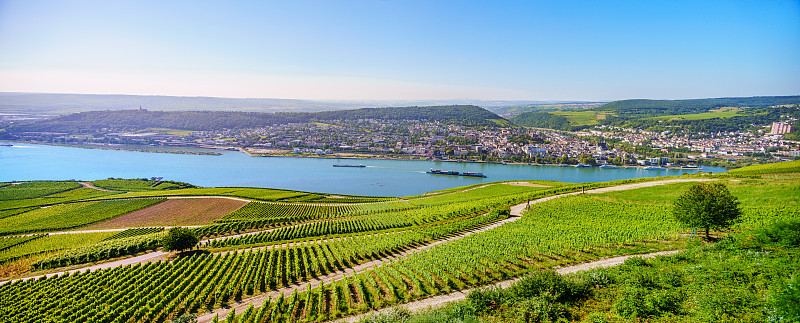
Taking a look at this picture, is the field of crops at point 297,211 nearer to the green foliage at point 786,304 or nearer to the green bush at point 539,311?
the green bush at point 539,311

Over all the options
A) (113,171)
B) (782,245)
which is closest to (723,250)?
(782,245)

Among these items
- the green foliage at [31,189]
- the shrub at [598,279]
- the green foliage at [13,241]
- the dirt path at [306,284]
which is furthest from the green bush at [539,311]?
the green foliage at [31,189]

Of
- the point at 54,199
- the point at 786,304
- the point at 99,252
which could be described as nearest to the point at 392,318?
the point at 786,304

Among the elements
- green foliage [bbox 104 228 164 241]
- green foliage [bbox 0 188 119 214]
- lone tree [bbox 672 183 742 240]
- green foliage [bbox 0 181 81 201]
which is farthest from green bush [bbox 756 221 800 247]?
green foliage [bbox 0 181 81 201]

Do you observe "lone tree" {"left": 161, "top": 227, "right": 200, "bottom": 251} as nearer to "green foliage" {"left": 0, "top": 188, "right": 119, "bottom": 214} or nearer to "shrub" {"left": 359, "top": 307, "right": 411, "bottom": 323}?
"shrub" {"left": 359, "top": 307, "right": 411, "bottom": 323}

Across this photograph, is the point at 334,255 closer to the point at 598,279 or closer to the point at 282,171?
the point at 598,279
